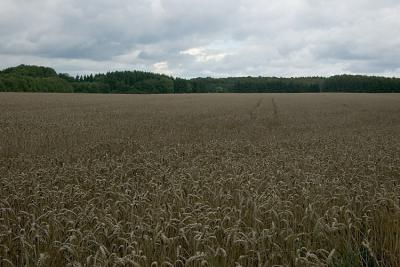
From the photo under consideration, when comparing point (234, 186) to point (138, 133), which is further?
point (138, 133)

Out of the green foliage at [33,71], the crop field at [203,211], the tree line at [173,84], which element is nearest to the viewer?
the crop field at [203,211]

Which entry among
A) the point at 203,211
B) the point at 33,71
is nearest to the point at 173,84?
the point at 33,71

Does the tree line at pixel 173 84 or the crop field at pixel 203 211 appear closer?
the crop field at pixel 203 211

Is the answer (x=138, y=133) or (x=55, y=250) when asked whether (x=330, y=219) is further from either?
(x=138, y=133)

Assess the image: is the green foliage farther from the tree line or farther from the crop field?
the crop field

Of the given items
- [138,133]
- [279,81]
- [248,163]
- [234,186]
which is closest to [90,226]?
[234,186]

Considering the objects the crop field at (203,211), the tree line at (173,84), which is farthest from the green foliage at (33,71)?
the crop field at (203,211)

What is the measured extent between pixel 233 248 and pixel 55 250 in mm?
1913

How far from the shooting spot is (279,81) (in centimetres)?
14212

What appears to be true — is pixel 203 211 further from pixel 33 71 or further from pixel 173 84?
pixel 33 71

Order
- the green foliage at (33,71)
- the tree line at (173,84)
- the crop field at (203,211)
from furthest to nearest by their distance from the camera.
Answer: the green foliage at (33,71)
the tree line at (173,84)
the crop field at (203,211)

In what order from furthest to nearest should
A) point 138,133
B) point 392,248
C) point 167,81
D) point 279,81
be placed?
point 279,81 → point 167,81 → point 138,133 → point 392,248

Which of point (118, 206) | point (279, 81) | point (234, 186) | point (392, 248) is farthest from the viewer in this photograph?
point (279, 81)

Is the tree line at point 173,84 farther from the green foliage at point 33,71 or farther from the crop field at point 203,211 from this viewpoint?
the crop field at point 203,211
